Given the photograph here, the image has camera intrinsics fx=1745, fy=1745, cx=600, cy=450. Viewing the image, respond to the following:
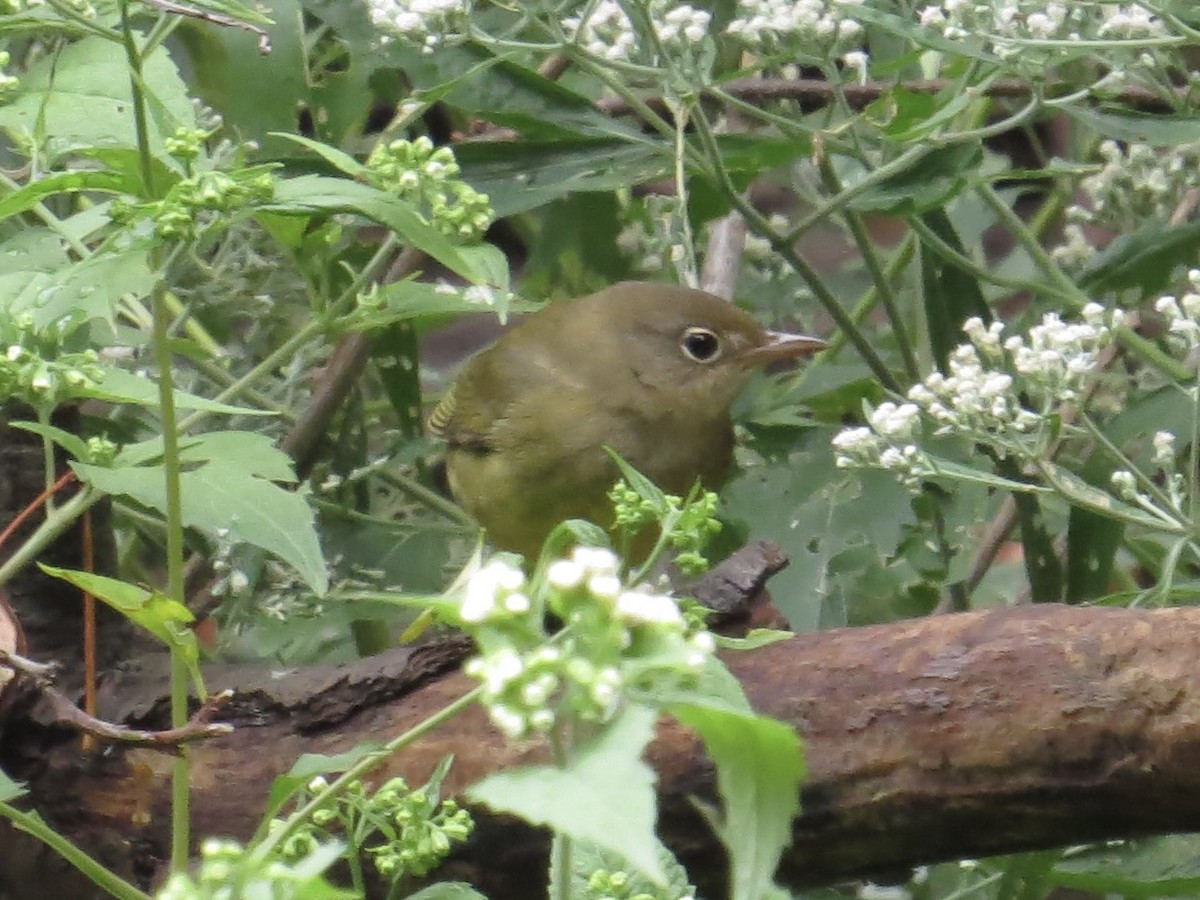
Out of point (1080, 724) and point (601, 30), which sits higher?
point (601, 30)

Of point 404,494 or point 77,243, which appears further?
point 404,494

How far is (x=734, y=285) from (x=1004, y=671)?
173cm

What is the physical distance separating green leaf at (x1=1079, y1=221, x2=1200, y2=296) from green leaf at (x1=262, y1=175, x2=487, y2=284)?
1.55 m

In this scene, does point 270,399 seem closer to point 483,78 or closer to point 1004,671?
point 483,78

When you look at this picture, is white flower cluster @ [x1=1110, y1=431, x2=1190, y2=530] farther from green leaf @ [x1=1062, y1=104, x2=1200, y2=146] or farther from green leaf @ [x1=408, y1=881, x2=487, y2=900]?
green leaf @ [x1=408, y1=881, x2=487, y2=900]

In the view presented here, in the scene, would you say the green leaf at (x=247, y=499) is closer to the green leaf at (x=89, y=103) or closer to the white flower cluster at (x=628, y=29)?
the green leaf at (x=89, y=103)

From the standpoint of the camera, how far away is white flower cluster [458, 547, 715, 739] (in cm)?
90

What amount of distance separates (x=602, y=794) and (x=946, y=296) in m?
2.10

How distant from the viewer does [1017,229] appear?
2748mm

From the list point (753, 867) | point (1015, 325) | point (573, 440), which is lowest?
point (573, 440)

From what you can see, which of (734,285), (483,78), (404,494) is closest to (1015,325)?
(734,285)

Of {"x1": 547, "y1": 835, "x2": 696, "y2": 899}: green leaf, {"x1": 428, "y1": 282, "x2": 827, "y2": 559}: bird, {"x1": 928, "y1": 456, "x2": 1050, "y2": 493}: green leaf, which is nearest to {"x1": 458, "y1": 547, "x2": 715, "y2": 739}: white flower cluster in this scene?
{"x1": 547, "y1": 835, "x2": 696, "y2": 899}: green leaf

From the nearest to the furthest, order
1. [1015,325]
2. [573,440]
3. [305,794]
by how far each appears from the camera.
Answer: [305,794] → [1015,325] → [573,440]

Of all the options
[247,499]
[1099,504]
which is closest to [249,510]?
[247,499]
